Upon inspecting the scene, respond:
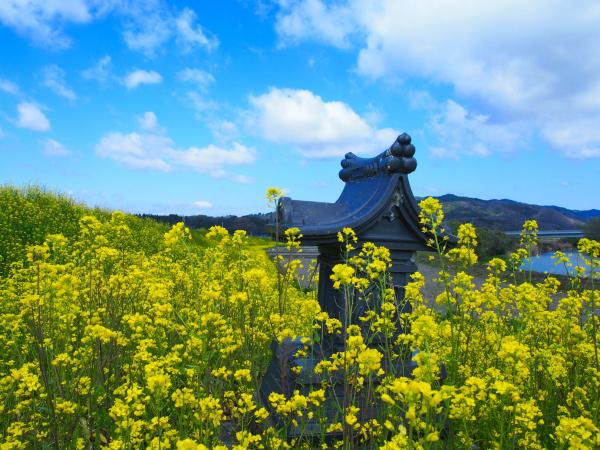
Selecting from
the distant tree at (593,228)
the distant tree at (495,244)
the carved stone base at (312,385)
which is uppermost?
the distant tree at (593,228)

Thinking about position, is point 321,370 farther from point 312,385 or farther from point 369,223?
point 369,223

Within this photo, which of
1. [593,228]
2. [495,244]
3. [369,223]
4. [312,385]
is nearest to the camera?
[312,385]

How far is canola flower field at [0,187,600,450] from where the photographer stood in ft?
8.11

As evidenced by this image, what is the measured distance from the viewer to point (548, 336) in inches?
188

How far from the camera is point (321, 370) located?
302 centimetres

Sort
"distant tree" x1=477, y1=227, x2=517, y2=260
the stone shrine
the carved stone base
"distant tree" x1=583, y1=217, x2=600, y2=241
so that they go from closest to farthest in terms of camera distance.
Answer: the carved stone base
the stone shrine
"distant tree" x1=583, y1=217, x2=600, y2=241
"distant tree" x1=477, y1=227, x2=517, y2=260

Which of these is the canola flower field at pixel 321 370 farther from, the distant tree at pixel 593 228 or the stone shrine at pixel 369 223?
the distant tree at pixel 593 228

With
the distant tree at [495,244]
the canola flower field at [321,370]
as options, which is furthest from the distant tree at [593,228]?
the canola flower field at [321,370]

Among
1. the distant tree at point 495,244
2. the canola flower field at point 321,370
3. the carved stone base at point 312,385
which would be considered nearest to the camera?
Result: the canola flower field at point 321,370

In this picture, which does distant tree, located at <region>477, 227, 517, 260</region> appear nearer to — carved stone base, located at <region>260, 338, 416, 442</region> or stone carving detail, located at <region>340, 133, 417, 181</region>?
stone carving detail, located at <region>340, 133, 417, 181</region>

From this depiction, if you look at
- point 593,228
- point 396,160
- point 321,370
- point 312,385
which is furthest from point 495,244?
point 321,370

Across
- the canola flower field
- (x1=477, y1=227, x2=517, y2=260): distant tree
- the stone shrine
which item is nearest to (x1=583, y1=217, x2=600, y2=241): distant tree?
(x1=477, y1=227, x2=517, y2=260): distant tree

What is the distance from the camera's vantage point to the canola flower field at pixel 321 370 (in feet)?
8.11

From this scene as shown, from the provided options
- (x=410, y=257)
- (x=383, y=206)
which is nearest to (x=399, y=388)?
(x=383, y=206)
